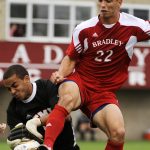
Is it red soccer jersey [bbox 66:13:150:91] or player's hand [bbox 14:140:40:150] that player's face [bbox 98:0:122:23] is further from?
player's hand [bbox 14:140:40:150]

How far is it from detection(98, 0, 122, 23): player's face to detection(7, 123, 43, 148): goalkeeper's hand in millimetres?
1568

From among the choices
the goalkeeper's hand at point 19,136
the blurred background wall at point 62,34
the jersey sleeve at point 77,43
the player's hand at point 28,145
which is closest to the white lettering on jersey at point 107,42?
the jersey sleeve at point 77,43

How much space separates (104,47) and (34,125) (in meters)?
1.30

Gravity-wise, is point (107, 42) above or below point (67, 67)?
above

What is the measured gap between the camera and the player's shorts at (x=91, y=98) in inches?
379

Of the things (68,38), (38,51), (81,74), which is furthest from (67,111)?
(68,38)

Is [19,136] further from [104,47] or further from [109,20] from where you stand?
[109,20]

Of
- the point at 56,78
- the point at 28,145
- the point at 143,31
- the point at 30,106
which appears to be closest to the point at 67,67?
the point at 56,78

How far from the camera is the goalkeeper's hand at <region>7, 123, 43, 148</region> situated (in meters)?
8.73

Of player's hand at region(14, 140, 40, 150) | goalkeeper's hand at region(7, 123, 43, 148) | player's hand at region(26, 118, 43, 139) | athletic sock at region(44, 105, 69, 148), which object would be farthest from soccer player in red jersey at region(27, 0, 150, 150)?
player's hand at region(14, 140, 40, 150)

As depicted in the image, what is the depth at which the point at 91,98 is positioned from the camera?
384 inches

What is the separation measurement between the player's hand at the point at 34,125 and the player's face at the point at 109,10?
4.49ft

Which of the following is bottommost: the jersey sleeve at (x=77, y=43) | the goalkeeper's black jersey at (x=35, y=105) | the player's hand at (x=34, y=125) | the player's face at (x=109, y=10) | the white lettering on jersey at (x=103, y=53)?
the player's hand at (x=34, y=125)

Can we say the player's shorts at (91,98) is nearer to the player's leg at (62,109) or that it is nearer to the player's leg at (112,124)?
the player's leg at (112,124)
